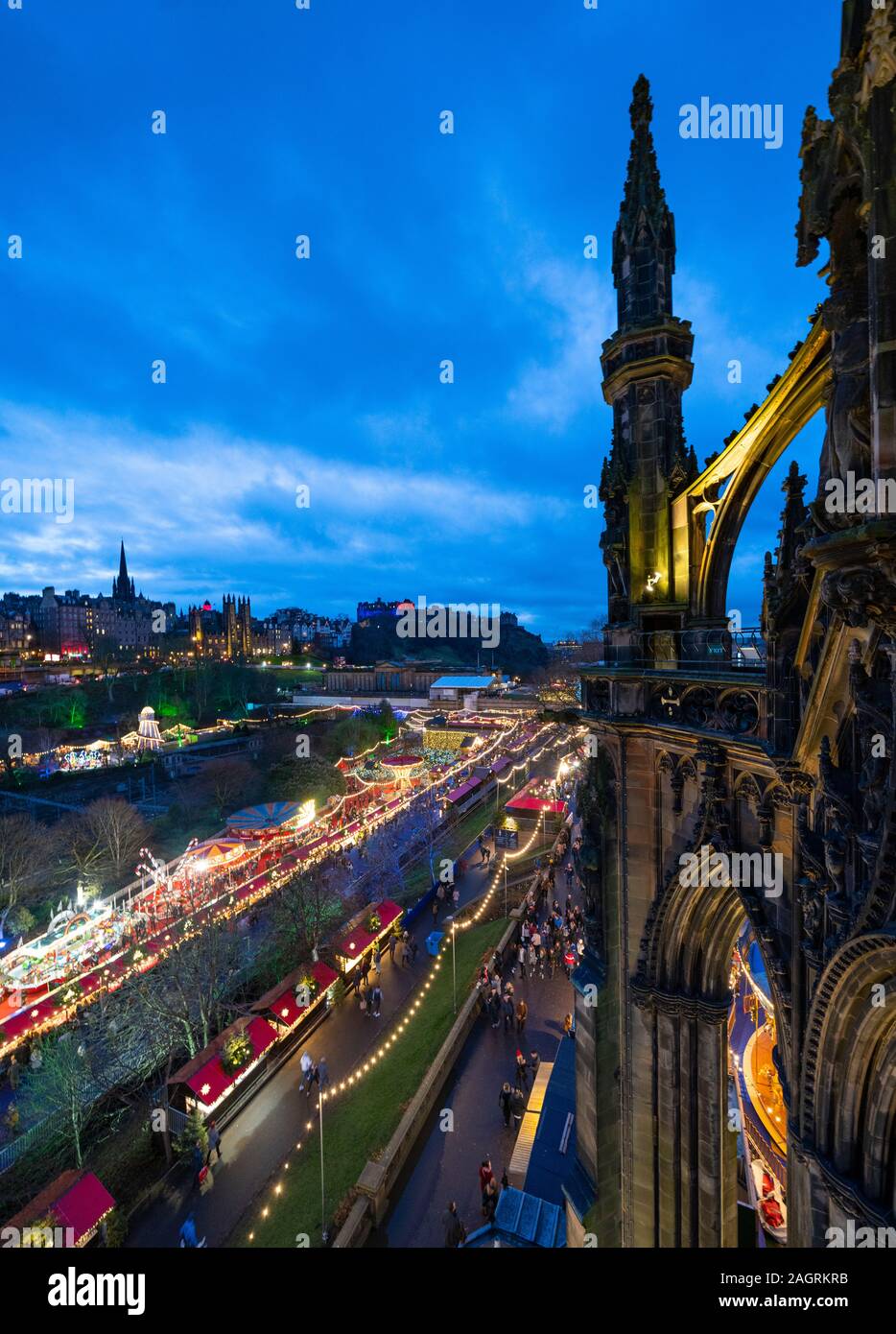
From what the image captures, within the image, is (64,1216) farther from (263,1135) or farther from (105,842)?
(105,842)

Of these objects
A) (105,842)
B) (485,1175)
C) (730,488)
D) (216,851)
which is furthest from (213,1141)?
(105,842)

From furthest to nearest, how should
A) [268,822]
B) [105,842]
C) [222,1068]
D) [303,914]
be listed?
[105,842] < [268,822] < [303,914] < [222,1068]

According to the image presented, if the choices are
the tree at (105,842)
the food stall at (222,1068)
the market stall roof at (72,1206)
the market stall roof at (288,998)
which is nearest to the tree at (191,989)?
the food stall at (222,1068)

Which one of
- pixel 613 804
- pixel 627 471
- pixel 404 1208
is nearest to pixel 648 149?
pixel 627 471

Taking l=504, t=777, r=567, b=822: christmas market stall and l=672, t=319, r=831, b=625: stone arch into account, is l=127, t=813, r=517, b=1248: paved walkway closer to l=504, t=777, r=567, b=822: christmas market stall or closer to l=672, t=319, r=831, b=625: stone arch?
l=504, t=777, r=567, b=822: christmas market stall

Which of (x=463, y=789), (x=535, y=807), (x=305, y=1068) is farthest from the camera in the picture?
(x=463, y=789)
